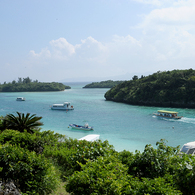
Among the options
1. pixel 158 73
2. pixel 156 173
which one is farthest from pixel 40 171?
pixel 158 73

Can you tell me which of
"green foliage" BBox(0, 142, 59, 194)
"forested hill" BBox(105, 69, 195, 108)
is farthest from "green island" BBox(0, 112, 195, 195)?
"forested hill" BBox(105, 69, 195, 108)

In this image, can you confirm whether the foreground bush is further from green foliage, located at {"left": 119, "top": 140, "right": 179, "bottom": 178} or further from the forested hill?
the forested hill

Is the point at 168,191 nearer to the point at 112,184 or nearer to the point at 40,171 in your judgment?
the point at 112,184

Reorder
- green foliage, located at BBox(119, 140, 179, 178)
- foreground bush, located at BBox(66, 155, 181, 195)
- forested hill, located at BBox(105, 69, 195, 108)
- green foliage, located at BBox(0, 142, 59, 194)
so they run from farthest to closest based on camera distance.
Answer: forested hill, located at BBox(105, 69, 195, 108)
green foliage, located at BBox(119, 140, 179, 178)
green foliage, located at BBox(0, 142, 59, 194)
foreground bush, located at BBox(66, 155, 181, 195)

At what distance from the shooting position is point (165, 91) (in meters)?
66.6

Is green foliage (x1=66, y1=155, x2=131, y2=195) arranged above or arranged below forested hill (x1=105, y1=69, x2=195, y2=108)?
below

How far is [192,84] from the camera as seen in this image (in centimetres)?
6412

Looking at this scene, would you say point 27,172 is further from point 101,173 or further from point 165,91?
point 165,91

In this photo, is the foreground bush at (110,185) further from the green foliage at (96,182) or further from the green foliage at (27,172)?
the green foliage at (27,172)

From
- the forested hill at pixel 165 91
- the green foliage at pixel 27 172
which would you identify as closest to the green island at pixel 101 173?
the green foliage at pixel 27 172

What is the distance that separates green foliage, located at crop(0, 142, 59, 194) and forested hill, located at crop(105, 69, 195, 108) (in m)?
61.1

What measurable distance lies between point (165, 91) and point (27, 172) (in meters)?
65.7

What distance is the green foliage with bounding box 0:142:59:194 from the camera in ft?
20.2

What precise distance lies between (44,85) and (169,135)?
14151 centimetres
